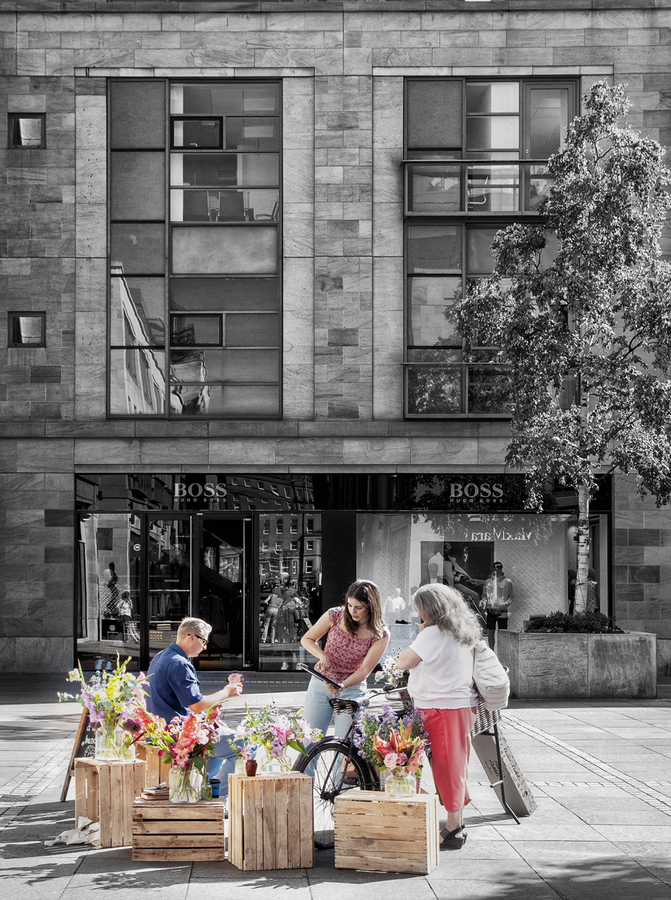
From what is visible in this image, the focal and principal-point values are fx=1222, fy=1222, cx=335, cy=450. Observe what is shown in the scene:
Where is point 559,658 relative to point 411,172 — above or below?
below

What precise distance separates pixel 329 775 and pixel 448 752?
828 mm

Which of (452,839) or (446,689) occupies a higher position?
(446,689)

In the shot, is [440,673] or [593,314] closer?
[440,673]

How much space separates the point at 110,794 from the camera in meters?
7.77

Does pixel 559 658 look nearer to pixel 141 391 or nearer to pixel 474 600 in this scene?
pixel 474 600

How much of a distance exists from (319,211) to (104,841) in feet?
43.8

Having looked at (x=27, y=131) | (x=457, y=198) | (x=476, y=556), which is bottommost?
(x=476, y=556)

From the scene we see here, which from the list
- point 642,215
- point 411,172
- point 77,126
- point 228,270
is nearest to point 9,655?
point 228,270

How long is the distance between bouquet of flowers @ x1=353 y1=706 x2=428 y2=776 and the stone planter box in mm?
8249

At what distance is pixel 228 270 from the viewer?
1956cm

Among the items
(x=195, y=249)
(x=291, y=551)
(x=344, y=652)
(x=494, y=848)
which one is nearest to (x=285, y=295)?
(x=195, y=249)

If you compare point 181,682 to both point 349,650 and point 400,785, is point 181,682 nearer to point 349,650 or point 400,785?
point 349,650

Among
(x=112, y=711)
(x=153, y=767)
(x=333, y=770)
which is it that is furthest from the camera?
(x=153, y=767)

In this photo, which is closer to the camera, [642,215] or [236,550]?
[642,215]
